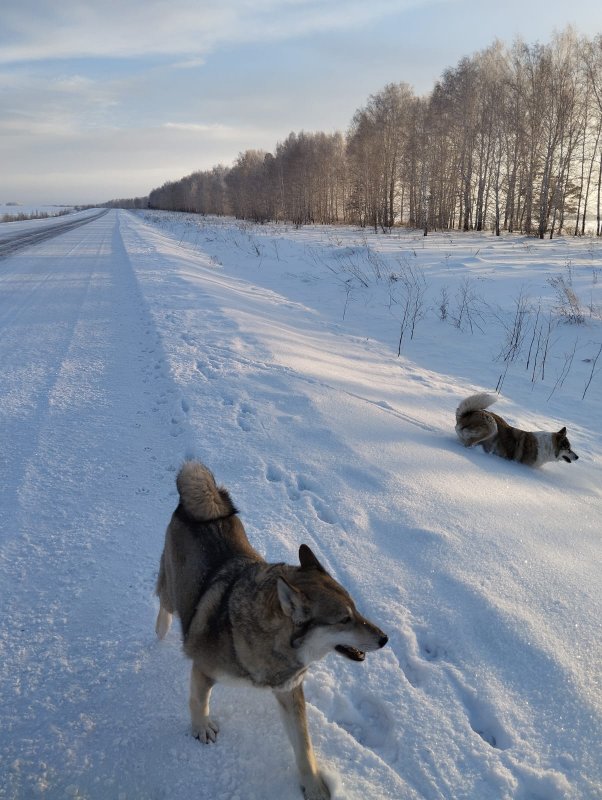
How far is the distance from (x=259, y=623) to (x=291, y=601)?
9.2 inches

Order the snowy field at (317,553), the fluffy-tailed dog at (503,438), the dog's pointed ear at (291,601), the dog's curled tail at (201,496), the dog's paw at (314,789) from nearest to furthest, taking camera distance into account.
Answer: the dog's pointed ear at (291,601) → the dog's paw at (314,789) → the snowy field at (317,553) → the dog's curled tail at (201,496) → the fluffy-tailed dog at (503,438)

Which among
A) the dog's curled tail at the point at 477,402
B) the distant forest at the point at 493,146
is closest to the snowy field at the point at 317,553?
the dog's curled tail at the point at 477,402

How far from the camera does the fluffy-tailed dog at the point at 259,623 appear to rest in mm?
2035

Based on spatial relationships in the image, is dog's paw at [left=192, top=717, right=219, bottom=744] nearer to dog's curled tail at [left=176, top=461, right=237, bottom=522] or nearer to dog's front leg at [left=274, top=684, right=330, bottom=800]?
dog's front leg at [left=274, top=684, right=330, bottom=800]

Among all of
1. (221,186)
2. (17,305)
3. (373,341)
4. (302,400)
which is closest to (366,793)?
(302,400)

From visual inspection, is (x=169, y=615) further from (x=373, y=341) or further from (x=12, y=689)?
(x=373, y=341)

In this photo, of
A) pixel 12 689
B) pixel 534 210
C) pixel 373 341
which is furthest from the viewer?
pixel 534 210

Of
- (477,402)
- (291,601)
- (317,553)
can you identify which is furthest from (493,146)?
(291,601)

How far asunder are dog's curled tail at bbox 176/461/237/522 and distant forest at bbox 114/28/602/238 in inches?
1187

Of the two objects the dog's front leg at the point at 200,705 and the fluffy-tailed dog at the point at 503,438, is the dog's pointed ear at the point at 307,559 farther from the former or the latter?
the fluffy-tailed dog at the point at 503,438

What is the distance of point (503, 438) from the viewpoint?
6000mm

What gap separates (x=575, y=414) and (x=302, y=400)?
15.3ft

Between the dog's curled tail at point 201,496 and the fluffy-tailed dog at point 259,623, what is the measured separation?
0.24ft

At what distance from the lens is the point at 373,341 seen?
10812 mm
